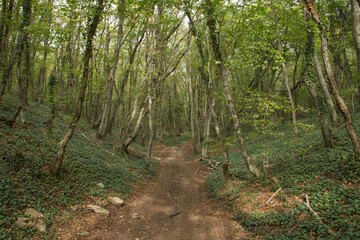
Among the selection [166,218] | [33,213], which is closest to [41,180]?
[33,213]

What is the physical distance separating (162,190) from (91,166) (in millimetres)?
3817

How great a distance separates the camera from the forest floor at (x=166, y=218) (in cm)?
546

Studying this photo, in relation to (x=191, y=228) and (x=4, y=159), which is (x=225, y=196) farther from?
(x=4, y=159)

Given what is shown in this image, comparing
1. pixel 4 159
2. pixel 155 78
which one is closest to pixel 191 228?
pixel 4 159

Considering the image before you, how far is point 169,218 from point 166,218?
108 mm

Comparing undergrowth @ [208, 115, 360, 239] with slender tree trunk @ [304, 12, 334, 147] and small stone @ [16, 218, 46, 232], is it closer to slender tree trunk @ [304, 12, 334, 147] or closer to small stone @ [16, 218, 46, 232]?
slender tree trunk @ [304, 12, 334, 147]

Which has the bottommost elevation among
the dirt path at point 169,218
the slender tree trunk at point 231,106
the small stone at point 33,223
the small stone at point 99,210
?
the dirt path at point 169,218

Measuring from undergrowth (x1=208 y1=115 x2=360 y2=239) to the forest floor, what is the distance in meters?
0.65

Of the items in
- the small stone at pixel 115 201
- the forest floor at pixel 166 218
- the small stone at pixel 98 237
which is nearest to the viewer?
the small stone at pixel 98 237

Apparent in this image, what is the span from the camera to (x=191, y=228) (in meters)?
6.08

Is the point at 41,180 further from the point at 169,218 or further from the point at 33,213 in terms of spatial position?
the point at 169,218

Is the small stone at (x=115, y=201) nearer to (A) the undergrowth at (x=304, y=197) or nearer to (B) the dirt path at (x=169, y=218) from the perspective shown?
(B) the dirt path at (x=169, y=218)

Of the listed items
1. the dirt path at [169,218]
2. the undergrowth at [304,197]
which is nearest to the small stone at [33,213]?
the dirt path at [169,218]

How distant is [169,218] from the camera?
22.5 feet
